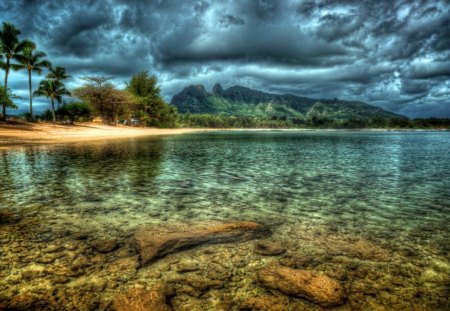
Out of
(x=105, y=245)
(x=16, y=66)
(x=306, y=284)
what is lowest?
(x=105, y=245)

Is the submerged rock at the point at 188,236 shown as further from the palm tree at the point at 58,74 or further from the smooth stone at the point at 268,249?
the palm tree at the point at 58,74

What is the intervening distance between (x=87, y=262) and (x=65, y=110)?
227ft

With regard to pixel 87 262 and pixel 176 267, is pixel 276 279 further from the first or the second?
pixel 87 262

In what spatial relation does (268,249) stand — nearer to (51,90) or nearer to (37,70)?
(37,70)

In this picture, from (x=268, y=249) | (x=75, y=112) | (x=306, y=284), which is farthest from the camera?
(x=75, y=112)

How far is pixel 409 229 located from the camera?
6270 mm

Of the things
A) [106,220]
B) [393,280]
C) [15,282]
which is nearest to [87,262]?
[15,282]

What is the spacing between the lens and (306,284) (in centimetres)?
392

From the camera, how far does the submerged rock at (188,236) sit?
16.6ft

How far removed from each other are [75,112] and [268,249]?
70208mm

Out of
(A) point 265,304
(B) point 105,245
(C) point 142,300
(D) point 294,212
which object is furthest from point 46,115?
(A) point 265,304

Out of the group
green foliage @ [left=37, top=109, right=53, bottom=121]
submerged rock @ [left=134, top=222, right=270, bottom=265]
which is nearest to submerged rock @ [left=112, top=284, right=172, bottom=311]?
submerged rock @ [left=134, top=222, right=270, bottom=265]

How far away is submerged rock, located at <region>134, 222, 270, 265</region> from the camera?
5048 mm

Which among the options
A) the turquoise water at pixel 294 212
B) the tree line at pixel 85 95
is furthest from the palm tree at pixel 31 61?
the turquoise water at pixel 294 212
